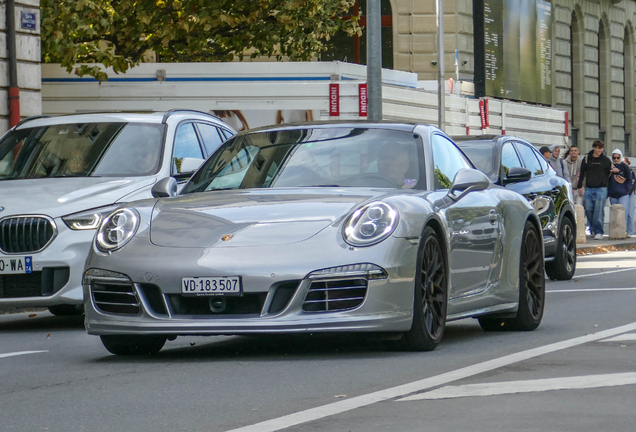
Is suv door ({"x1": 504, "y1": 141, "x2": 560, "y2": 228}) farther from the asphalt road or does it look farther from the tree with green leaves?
the tree with green leaves

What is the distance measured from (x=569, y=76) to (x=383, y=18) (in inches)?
403

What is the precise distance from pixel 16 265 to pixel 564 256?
7.88m

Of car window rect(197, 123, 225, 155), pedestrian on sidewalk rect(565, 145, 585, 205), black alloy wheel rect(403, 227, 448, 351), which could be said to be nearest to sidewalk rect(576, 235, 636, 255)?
pedestrian on sidewalk rect(565, 145, 585, 205)

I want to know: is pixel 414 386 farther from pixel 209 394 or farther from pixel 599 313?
pixel 599 313

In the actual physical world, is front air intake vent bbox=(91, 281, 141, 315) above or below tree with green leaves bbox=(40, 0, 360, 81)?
below

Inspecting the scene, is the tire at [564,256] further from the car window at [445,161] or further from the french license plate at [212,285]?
the french license plate at [212,285]

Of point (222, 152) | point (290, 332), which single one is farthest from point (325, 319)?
point (222, 152)

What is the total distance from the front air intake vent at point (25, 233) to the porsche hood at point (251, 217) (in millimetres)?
2239

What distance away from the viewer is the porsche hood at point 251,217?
707 centimetres

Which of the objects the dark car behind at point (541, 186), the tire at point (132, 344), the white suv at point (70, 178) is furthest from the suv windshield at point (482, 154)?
the tire at point (132, 344)

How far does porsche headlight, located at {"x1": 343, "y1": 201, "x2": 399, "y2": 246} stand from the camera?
7.03 metres

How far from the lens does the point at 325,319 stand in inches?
274

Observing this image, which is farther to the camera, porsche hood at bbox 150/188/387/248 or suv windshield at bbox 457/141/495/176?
suv windshield at bbox 457/141/495/176

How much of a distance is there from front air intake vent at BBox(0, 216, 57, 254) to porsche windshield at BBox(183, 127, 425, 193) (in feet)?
5.54
